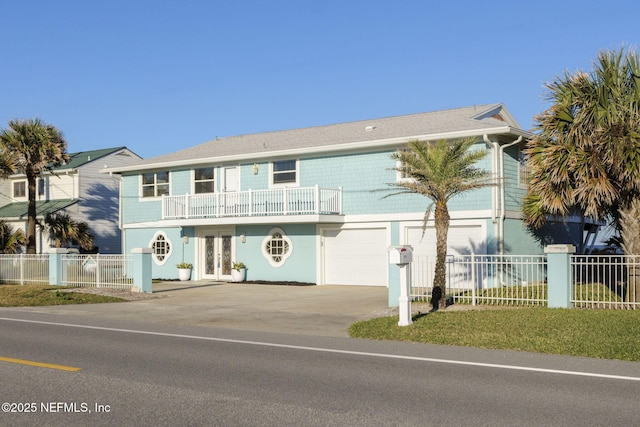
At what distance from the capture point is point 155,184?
29828 mm

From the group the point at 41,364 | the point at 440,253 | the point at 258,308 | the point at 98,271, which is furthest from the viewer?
the point at 98,271

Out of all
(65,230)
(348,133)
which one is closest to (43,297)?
(348,133)

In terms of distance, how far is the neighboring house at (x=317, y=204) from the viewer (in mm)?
22516

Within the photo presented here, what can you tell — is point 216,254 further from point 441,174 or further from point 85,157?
point 85,157

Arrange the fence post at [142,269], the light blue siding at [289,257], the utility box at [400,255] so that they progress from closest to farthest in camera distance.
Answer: the utility box at [400,255] < the fence post at [142,269] < the light blue siding at [289,257]

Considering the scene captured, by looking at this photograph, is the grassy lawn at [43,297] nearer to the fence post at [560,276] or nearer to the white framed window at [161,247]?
the white framed window at [161,247]

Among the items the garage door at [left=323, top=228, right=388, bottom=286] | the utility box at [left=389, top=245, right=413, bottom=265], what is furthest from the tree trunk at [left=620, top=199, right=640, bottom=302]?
the garage door at [left=323, top=228, right=388, bottom=286]

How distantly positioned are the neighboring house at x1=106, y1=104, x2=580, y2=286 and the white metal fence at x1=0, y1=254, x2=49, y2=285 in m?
4.82

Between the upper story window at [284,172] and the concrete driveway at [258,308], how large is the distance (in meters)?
4.24

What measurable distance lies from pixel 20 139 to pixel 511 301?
2202 cm

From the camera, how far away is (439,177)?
52.2 feet

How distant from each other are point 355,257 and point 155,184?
395 inches

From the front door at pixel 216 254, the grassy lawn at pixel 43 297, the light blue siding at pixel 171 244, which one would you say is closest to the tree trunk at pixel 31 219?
the light blue siding at pixel 171 244

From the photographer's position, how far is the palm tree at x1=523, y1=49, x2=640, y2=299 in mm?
15562
